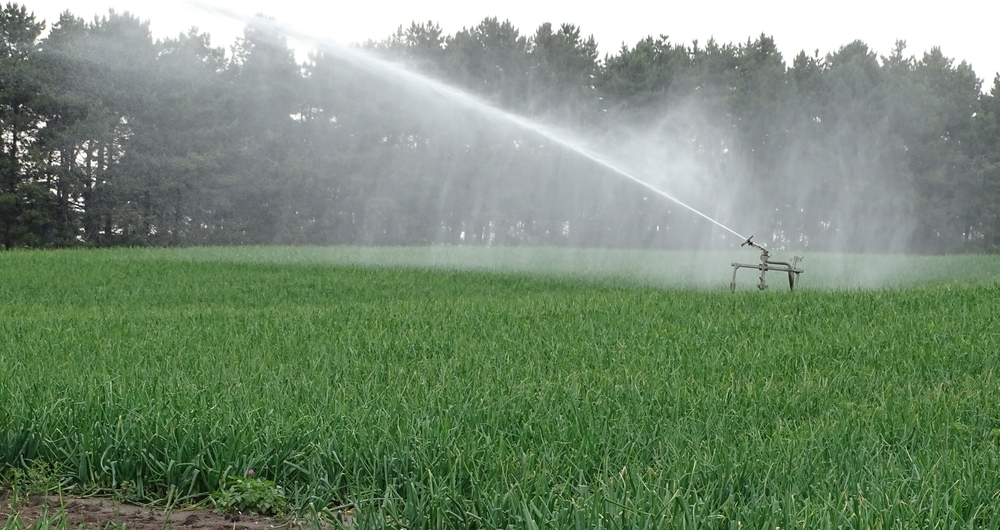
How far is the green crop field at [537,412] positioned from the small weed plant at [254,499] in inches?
4.1

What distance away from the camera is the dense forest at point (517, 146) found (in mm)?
42938

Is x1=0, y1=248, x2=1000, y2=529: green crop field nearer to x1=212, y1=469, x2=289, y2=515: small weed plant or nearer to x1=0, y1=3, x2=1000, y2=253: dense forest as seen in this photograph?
x1=212, y1=469, x2=289, y2=515: small weed plant

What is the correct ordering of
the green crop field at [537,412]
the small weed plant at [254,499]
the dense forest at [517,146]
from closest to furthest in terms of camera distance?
1. the green crop field at [537,412]
2. the small weed plant at [254,499]
3. the dense forest at [517,146]

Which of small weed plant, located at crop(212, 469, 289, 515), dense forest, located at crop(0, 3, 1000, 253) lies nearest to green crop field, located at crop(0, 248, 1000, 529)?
small weed plant, located at crop(212, 469, 289, 515)

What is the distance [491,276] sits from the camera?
19.3 metres

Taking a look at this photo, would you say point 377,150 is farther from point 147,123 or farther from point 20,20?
point 20,20

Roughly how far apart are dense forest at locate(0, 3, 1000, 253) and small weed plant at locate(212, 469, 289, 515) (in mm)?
38400

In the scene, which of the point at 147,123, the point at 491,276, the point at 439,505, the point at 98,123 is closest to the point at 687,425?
the point at 439,505

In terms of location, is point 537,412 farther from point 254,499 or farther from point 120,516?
point 120,516

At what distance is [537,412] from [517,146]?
1710 inches

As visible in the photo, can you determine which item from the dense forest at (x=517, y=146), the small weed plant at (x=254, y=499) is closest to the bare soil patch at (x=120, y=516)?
the small weed plant at (x=254, y=499)

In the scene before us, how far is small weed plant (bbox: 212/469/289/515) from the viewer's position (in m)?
3.60

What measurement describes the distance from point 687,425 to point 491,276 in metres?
14.8

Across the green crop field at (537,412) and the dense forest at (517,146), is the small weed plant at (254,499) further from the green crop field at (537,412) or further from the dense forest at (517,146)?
the dense forest at (517,146)
